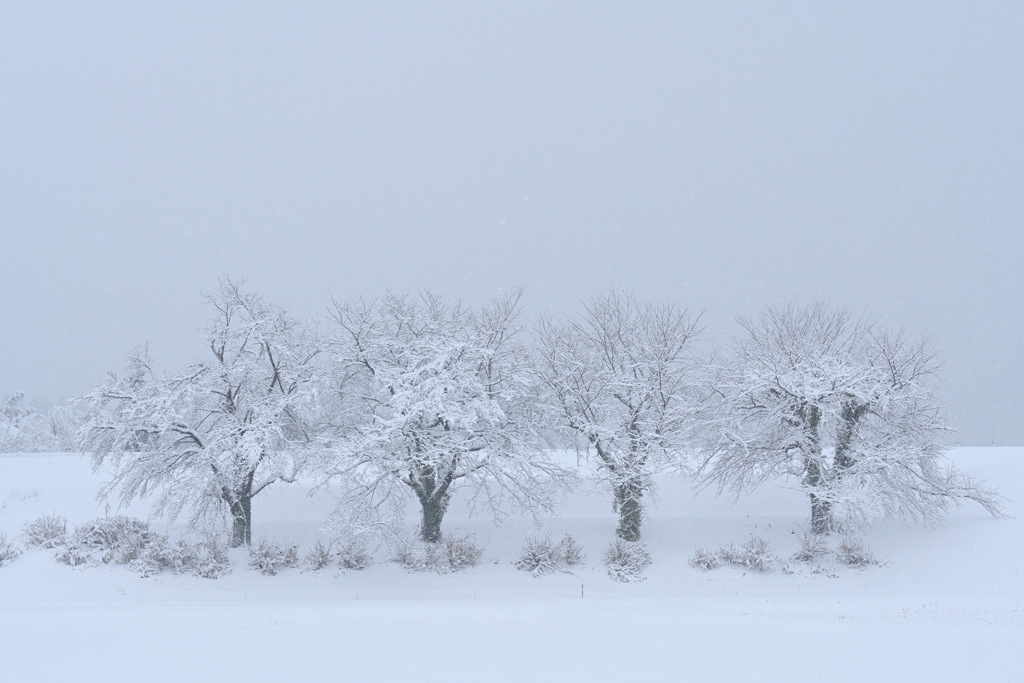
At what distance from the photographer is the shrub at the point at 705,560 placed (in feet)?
59.3

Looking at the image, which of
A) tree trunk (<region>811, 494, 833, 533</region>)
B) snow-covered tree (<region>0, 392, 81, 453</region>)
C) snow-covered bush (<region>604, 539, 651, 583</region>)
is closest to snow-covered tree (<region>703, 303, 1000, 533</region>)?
tree trunk (<region>811, 494, 833, 533</region>)

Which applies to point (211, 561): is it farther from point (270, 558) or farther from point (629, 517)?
point (629, 517)

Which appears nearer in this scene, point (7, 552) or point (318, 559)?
point (7, 552)

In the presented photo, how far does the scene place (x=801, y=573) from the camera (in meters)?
17.8

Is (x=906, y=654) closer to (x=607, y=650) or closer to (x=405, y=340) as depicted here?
(x=607, y=650)

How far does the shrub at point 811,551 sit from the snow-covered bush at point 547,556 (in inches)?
241

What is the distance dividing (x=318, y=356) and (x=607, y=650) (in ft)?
44.8

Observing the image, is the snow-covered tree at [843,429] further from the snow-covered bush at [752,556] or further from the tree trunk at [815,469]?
the snow-covered bush at [752,556]

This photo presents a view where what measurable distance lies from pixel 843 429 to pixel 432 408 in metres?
12.5

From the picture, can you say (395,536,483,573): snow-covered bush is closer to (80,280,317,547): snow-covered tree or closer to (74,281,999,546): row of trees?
(74,281,999,546): row of trees

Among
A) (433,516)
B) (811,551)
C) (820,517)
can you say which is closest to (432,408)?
(433,516)

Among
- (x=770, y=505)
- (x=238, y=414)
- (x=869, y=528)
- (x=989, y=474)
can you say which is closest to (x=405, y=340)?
(x=238, y=414)

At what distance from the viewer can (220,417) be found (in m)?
19.2

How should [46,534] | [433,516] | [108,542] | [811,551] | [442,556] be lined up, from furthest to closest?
[433,516]
[46,534]
[108,542]
[811,551]
[442,556]
